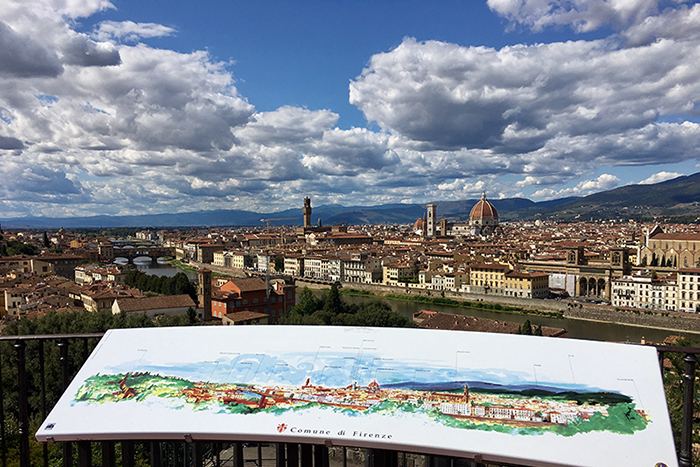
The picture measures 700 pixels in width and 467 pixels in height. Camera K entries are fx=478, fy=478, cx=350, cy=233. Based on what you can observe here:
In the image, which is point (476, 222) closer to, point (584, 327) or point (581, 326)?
point (581, 326)

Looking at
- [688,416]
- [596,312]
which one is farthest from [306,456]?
[596,312]

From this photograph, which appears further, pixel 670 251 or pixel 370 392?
pixel 670 251

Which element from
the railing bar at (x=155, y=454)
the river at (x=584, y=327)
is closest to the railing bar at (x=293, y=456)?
the railing bar at (x=155, y=454)

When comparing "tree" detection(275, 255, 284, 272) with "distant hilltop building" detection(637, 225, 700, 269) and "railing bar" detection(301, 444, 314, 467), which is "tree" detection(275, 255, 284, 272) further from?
"railing bar" detection(301, 444, 314, 467)

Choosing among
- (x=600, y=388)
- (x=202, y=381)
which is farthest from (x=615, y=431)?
(x=202, y=381)

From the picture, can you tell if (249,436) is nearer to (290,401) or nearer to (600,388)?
(290,401)

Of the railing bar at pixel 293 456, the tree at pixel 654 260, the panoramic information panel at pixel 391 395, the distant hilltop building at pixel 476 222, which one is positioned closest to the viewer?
the panoramic information panel at pixel 391 395

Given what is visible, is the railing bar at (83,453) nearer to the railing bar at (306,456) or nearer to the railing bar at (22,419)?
the railing bar at (22,419)

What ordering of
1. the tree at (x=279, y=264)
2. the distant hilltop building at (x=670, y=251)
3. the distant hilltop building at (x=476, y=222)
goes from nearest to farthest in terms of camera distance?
1. the distant hilltop building at (x=670, y=251)
2. the tree at (x=279, y=264)
3. the distant hilltop building at (x=476, y=222)
